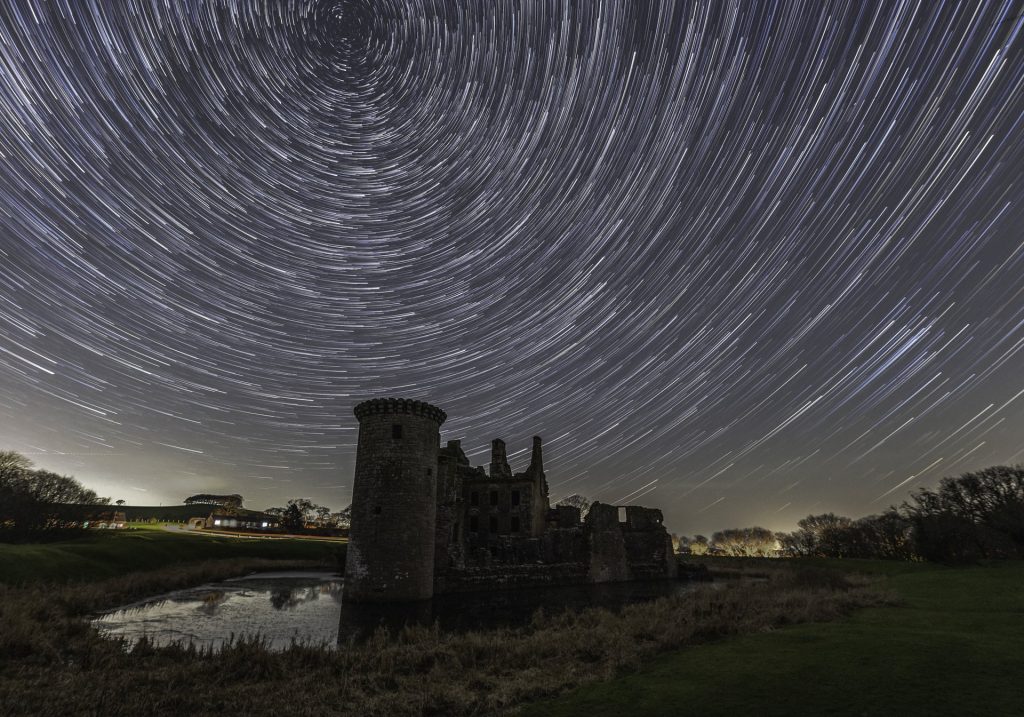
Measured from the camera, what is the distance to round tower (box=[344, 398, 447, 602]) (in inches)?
984

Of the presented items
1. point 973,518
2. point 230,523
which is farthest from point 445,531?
point 230,523

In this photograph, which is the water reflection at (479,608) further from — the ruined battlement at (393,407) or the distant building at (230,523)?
the distant building at (230,523)

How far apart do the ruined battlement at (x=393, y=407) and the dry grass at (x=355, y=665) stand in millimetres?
13655

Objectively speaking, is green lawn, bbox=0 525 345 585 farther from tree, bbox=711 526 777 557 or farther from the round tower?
tree, bbox=711 526 777 557

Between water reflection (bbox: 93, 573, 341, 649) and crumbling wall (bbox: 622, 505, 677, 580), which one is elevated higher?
crumbling wall (bbox: 622, 505, 677, 580)

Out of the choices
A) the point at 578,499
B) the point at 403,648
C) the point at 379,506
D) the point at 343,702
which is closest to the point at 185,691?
the point at 343,702

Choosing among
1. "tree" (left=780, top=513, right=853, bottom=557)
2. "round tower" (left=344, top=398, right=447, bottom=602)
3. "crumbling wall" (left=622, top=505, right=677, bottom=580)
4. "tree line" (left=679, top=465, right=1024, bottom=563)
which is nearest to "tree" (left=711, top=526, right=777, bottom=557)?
"tree" (left=780, top=513, right=853, bottom=557)

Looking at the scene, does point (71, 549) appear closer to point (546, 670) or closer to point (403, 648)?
point (403, 648)

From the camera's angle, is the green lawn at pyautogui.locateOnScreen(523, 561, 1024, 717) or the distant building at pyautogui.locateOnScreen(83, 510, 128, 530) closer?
the green lawn at pyautogui.locateOnScreen(523, 561, 1024, 717)

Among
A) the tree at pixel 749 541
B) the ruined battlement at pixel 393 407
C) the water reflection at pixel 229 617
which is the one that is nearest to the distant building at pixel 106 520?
the water reflection at pixel 229 617

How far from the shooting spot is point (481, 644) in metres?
13.2

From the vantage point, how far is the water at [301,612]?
53.0 ft

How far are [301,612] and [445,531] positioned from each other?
11123 millimetres

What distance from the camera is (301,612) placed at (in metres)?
21.0
